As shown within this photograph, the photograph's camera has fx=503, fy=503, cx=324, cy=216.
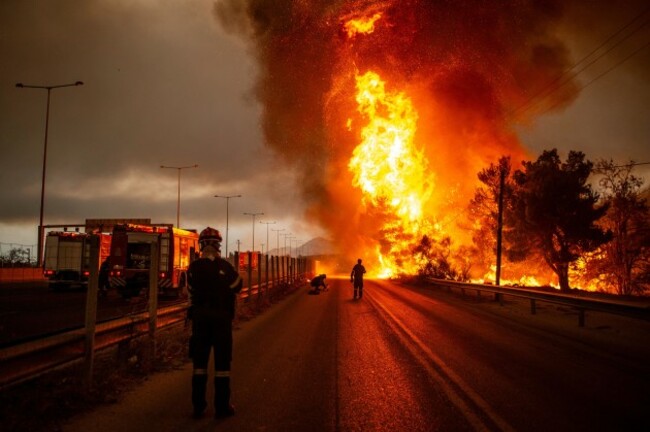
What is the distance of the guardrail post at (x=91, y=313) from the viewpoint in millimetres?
6105

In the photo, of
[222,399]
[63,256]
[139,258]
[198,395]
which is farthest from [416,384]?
[63,256]

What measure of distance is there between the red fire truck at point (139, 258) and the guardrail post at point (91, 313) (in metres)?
14.2

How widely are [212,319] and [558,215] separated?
35.0 m

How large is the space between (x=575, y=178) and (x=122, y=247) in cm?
3072

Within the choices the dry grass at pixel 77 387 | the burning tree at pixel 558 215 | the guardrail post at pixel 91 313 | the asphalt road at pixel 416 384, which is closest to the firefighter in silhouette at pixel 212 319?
the asphalt road at pixel 416 384

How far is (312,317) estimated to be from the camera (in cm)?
1544

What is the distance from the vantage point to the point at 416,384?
6652 millimetres

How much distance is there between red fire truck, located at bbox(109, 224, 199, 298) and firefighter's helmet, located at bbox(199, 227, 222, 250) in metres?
14.8

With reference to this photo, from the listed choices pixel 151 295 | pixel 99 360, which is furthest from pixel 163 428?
pixel 151 295

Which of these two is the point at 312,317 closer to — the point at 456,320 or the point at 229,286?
the point at 456,320

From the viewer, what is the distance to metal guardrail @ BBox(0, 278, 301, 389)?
15.5 ft

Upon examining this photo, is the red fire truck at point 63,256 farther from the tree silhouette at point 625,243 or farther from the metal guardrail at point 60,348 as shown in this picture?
the tree silhouette at point 625,243

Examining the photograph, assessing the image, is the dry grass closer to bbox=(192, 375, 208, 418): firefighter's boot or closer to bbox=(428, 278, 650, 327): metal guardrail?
bbox=(192, 375, 208, 418): firefighter's boot

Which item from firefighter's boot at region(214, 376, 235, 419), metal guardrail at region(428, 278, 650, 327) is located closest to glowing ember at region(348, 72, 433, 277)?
metal guardrail at region(428, 278, 650, 327)
